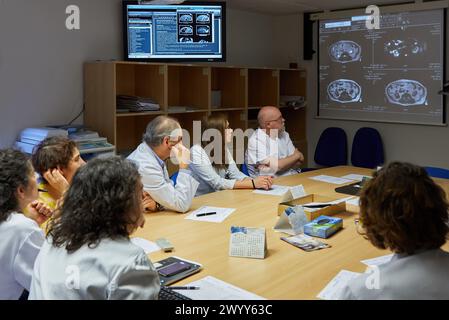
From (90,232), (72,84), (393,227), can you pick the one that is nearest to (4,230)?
(90,232)

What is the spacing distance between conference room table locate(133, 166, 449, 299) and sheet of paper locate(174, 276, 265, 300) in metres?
0.03

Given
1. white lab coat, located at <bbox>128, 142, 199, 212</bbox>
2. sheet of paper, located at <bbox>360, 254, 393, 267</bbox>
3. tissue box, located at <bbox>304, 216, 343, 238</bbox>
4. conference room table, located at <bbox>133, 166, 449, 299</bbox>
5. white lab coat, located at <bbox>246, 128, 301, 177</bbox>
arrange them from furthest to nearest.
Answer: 1. white lab coat, located at <bbox>246, 128, 301, 177</bbox>
2. white lab coat, located at <bbox>128, 142, 199, 212</bbox>
3. tissue box, located at <bbox>304, 216, 343, 238</bbox>
4. sheet of paper, located at <bbox>360, 254, 393, 267</bbox>
5. conference room table, located at <bbox>133, 166, 449, 299</bbox>

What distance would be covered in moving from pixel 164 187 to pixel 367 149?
326 cm

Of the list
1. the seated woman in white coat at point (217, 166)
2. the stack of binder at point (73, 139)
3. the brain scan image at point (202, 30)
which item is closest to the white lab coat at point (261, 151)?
the seated woman in white coat at point (217, 166)

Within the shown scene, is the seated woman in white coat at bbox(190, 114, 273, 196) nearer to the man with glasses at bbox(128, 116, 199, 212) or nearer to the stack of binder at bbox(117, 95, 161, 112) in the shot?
the man with glasses at bbox(128, 116, 199, 212)

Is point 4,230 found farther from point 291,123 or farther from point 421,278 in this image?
point 291,123

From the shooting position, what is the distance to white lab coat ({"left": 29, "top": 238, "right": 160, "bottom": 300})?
4.29 feet

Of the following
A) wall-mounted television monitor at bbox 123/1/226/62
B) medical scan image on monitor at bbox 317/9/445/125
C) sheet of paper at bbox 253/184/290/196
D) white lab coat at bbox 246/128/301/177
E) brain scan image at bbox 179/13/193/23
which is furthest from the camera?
medical scan image on monitor at bbox 317/9/445/125

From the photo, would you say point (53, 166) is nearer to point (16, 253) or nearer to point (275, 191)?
point (16, 253)

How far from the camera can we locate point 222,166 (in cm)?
376

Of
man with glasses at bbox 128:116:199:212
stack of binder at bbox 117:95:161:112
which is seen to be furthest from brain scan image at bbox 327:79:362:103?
man with glasses at bbox 128:116:199:212

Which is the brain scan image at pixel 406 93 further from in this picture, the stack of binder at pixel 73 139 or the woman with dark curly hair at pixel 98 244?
the woman with dark curly hair at pixel 98 244

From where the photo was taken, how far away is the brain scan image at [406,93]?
5.07 metres

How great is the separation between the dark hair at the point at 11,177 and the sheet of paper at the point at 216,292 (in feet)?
2.32
